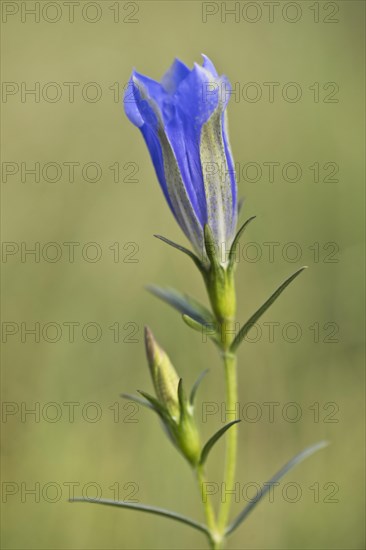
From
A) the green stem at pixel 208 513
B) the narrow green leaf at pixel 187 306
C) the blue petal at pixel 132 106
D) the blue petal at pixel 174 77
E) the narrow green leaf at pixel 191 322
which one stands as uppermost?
the blue petal at pixel 174 77

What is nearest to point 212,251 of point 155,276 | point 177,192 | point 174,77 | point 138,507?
point 177,192

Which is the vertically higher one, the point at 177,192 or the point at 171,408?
the point at 177,192

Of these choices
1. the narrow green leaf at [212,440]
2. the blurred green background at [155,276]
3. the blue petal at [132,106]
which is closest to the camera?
the narrow green leaf at [212,440]

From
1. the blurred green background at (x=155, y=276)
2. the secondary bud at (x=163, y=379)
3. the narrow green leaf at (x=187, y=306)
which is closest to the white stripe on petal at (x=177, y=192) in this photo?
the narrow green leaf at (x=187, y=306)

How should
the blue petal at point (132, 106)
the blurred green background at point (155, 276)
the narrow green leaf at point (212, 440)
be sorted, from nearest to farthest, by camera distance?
the narrow green leaf at point (212, 440)
the blue petal at point (132, 106)
the blurred green background at point (155, 276)

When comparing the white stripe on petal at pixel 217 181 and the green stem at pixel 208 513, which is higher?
the white stripe on petal at pixel 217 181

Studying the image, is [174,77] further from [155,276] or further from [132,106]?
[155,276]

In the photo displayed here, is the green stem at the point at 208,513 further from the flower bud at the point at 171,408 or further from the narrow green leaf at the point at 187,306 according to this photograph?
the narrow green leaf at the point at 187,306
